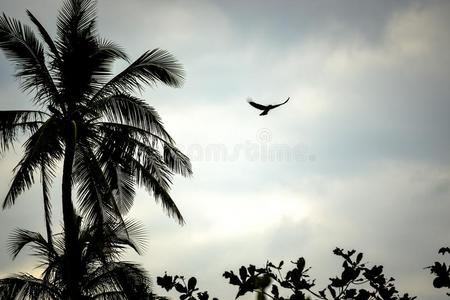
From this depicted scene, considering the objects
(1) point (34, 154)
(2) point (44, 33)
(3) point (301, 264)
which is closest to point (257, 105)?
(3) point (301, 264)

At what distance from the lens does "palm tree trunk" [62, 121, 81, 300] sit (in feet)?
22.0

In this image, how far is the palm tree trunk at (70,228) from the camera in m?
6.72

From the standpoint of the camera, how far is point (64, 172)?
7.16 m

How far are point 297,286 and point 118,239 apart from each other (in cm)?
553

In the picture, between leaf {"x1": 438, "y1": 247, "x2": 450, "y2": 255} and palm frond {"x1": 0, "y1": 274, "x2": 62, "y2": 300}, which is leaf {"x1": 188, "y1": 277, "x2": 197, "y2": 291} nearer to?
leaf {"x1": 438, "y1": 247, "x2": 450, "y2": 255}

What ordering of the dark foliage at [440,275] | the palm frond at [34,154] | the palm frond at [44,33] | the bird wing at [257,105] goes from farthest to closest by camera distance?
1. the palm frond at [44,33]
2. the palm frond at [34,154]
3. the bird wing at [257,105]
4. the dark foliage at [440,275]

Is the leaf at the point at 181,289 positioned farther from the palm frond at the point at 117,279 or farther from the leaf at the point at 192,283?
the palm frond at the point at 117,279

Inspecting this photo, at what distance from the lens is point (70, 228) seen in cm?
689

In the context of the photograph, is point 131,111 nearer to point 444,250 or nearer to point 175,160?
point 175,160

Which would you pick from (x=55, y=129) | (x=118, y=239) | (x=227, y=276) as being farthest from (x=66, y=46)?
(x=227, y=276)

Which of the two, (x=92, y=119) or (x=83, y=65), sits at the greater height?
(x=83, y=65)

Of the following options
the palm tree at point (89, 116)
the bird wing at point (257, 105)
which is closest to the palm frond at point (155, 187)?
the palm tree at point (89, 116)

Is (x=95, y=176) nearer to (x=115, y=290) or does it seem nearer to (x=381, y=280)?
A: (x=115, y=290)

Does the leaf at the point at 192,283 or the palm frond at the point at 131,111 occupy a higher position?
the palm frond at the point at 131,111
